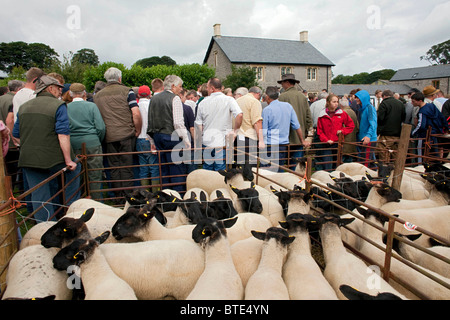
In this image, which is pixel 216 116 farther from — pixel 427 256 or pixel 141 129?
pixel 427 256

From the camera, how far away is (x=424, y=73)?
62.7 metres

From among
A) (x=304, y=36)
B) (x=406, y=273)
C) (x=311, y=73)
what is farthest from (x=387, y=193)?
(x=304, y=36)

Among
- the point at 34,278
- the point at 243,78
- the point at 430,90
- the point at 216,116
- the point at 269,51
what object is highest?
the point at 269,51

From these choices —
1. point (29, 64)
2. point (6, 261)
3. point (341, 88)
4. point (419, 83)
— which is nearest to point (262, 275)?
point (6, 261)

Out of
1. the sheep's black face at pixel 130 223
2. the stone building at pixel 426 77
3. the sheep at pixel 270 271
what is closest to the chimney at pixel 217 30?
the sheep's black face at pixel 130 223

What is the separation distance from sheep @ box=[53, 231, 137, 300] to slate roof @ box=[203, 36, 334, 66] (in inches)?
1509

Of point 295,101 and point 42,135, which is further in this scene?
point 295,101

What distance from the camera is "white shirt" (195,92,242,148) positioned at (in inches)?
219

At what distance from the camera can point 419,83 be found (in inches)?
2446

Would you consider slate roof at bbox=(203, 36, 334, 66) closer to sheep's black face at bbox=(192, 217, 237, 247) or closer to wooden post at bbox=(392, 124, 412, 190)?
wooden post at bbox=(392, 124, 412, 190)

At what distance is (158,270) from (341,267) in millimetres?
1635
